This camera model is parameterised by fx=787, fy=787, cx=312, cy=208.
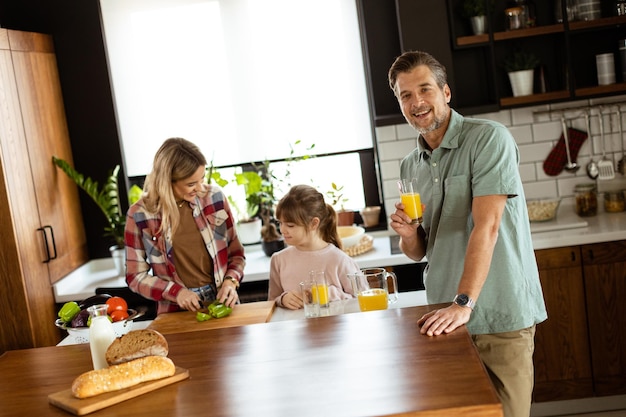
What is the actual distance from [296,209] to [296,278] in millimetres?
302

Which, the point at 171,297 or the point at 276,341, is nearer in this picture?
the point at 276,341

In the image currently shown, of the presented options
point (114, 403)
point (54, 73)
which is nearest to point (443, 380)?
point (114, 403)

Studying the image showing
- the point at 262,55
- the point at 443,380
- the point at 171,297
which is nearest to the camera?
the point at 443,380

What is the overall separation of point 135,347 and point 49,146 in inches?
114

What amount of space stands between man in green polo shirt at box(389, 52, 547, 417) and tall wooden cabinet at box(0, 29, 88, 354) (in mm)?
2350

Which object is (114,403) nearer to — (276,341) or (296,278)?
(276,341)

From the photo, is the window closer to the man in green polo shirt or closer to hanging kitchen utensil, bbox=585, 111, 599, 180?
hanging kitchen utensil, bbox=585, 111, 599, 180

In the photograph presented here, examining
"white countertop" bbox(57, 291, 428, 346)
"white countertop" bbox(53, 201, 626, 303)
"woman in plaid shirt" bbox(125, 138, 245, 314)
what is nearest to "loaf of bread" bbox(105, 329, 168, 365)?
"white countertop" bbox(57, 291, 428, 346)

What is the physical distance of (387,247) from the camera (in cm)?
462

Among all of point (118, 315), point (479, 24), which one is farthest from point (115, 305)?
point (479, 24)

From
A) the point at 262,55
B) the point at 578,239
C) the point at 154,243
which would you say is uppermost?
the point at 262,55

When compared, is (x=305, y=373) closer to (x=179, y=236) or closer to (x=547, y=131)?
(x=179, y=236)

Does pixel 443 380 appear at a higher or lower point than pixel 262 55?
lower

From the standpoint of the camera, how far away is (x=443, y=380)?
1.92 m
